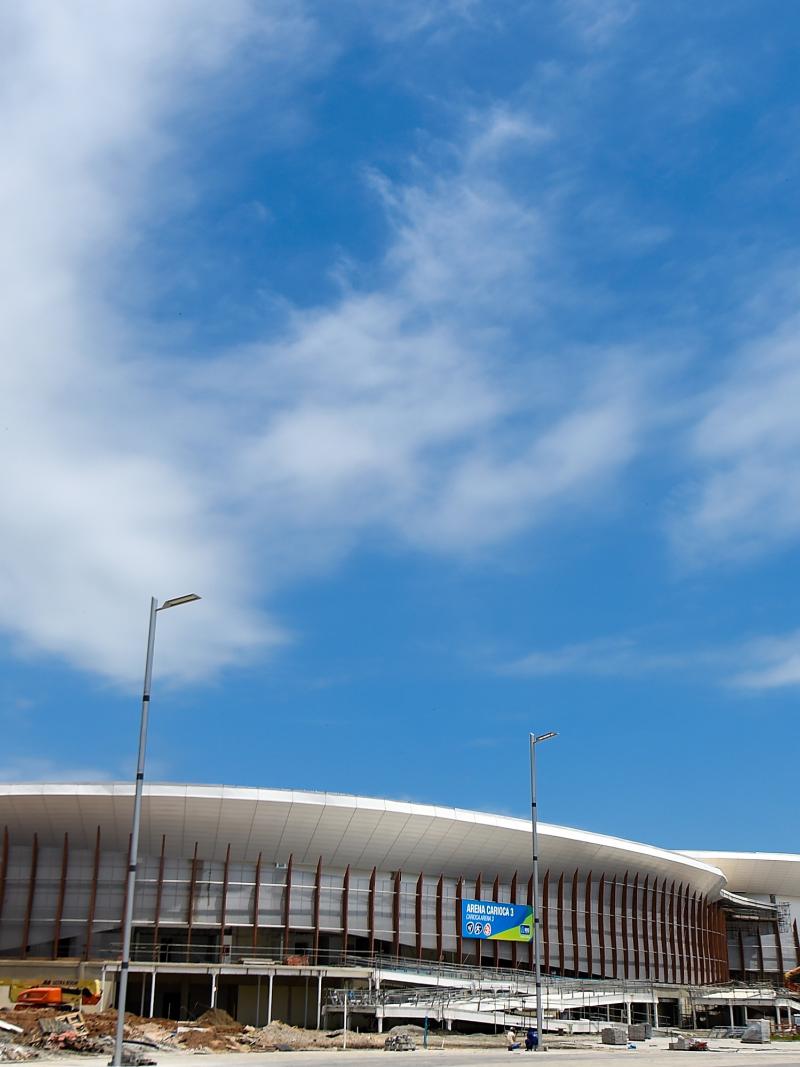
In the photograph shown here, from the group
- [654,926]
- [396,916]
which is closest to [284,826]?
[396,916]

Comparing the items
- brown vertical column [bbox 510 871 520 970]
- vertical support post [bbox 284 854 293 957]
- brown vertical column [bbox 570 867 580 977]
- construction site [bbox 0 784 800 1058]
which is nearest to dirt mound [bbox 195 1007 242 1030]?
construction site [bbox 0 784 800 1058]

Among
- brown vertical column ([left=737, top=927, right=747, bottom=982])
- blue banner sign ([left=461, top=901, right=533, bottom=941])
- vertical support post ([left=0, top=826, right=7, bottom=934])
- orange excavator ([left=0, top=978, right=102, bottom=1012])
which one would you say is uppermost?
vertical support post ([left=0, top=826, right=7, bottom=934])

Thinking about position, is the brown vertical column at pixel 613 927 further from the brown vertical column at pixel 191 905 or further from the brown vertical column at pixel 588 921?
the brown vertical column at pixel 191 905

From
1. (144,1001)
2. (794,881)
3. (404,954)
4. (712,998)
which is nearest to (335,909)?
(404,954)

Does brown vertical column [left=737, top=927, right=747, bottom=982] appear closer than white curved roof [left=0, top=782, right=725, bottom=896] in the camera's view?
No

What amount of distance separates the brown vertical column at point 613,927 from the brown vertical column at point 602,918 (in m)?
0.82

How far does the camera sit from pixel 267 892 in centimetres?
7588

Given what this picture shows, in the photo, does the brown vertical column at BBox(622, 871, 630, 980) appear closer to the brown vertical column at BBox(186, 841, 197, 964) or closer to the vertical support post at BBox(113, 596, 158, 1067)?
the brown vertical column at BBox(186, 841, 197, 964)

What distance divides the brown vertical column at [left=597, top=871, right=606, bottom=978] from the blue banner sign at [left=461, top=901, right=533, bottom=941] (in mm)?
9652

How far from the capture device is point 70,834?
7406 centimetres

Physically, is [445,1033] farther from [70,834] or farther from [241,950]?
[70,834]

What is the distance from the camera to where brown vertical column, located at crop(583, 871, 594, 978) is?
8888cm

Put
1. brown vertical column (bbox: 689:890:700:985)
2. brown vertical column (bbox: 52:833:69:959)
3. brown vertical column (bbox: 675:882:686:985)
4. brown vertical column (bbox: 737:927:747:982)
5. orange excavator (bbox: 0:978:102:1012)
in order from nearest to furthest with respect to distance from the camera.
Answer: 1. orange excavator (bbox: 0:978:102:1012)
2. brown vertical column (bbox: 52:833:69:959)
3. brown vertical column (bbox: 675:882:686:985)
4. brown vertical column (bbox: 689:890:700:985)
5. brown vertical column (bbox: 737:927:747:982)

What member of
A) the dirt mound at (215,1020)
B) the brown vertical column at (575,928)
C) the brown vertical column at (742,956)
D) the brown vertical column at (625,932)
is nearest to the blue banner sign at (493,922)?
the brown vertical column at (575,928)
